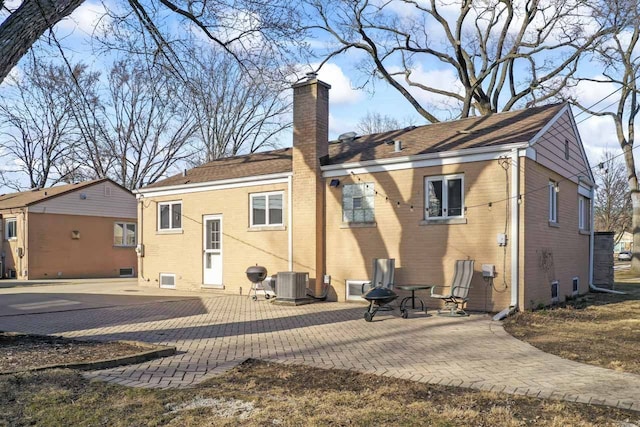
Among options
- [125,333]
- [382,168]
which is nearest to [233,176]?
[382,168]

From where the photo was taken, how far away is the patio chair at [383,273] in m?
12.3

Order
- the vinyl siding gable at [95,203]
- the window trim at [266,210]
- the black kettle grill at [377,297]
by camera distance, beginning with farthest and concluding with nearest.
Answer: the vinyl siding gable at [95,203]
the window trim at [266,210]
the black kettle grill at [377,297]

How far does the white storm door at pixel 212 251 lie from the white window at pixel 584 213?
37.6 feet

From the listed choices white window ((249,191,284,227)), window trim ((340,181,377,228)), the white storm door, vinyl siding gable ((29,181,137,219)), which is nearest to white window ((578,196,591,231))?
window trim ((340,181,377,228))

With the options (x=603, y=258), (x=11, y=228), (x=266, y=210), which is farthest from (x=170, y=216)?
(x=603, y=258)

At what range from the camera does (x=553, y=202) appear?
13695 mm

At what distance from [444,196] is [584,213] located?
791 centimetres

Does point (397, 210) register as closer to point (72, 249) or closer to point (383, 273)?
point (383, 273)

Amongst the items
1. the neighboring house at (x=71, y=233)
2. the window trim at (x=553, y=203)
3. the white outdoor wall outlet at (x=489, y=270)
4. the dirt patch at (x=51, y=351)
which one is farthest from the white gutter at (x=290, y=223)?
the neighboring house at (x=71, y=233)

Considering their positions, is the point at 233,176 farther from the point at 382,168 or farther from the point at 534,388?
the point at 534,388

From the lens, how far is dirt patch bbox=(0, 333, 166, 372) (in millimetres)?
6426

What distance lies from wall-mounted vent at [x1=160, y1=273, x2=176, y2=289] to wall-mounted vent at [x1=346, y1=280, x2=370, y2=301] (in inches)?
272

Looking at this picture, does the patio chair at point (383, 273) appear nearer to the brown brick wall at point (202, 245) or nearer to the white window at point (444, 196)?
the white window at point (444, 196)

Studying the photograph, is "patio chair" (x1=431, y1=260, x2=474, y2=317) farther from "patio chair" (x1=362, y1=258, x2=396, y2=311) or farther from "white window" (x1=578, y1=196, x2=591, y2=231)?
"white window" (x1=578, y1=196, x2=591, y2=231)
